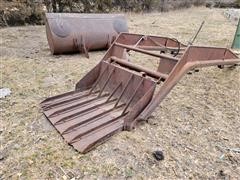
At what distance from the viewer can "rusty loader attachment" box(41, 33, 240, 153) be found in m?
2.39

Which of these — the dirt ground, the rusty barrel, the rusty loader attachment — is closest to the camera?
the dirt ground

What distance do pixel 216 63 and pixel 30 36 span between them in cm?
474

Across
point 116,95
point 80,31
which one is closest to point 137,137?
point 116,95

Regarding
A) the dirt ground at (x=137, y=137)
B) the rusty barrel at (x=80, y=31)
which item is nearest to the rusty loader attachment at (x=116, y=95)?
the dirt ground at (x=137, y=137)

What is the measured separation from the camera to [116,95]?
2871 millimetres

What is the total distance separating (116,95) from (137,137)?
63 cm

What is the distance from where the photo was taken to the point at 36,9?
25.3 ft

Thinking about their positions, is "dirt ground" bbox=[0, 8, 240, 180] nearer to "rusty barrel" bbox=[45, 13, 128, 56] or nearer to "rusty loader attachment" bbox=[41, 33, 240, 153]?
"rusty loader attachment" bbox=[41, 33, 240, 153]

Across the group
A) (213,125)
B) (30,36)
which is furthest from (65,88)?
(30,36)

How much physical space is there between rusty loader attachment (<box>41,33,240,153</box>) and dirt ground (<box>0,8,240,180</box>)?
11 centimetres

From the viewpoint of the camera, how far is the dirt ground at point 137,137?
2039 millimetres

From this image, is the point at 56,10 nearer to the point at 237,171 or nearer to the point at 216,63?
the point at 216,63

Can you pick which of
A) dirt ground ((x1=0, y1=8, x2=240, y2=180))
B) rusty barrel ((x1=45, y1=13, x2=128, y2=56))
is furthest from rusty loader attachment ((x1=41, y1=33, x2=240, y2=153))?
rusty barrel ((x1=45, y1=13, x2=128, y2=56))

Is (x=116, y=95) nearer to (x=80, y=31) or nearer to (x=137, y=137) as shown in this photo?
(x=137, y=137)
